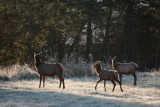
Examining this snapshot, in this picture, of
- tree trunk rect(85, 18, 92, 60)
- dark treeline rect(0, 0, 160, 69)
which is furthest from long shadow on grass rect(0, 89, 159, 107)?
tree trunk rect(85, 18, 92, 60)

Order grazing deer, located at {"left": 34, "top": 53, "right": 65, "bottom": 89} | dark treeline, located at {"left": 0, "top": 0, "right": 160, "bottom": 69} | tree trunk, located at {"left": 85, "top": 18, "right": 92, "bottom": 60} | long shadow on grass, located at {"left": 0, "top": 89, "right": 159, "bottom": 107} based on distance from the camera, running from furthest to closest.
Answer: tree trunk, located at {"left": 85, "top": 18, "right": 92, "bottom": 60} < dark treeline, located at {"left": 0, "top": 0, "right": 160, "bottom": 69} < grazing deer, located at {"left": 34, "top": 53, "right": 65, "bottom": 89} < long shadow on grass, located at {"left": 0, "top": 89, "right": 159, "bottom": 107}

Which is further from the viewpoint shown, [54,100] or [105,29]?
[105,29]

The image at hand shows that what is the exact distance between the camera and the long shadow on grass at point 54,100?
7.00m

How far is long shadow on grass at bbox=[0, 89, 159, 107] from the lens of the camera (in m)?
7.00

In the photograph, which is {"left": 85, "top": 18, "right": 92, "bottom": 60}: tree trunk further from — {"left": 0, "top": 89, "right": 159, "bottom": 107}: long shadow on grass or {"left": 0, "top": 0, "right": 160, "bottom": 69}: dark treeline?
{"left": 0, "top": 89, "right": 159, "bottom": 107}: long shadow on grass

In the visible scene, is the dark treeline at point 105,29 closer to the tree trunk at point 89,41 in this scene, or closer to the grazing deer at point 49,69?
the tree trunk at point 89,41

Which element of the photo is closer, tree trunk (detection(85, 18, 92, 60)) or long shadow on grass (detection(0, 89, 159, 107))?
long shadow on grass (detection(0, 89, 159, 107))

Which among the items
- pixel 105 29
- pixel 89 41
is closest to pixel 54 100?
pixel 89 41

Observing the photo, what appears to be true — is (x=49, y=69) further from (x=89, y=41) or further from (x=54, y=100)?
(x=89, y=41)

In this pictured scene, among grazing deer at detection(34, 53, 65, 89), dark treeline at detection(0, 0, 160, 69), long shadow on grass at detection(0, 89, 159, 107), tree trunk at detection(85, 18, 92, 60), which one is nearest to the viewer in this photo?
long shadow on grass at detection(0, 89, 159, 107)

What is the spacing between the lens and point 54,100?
753cm

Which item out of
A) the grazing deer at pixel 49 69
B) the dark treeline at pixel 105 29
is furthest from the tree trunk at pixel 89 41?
the grazing deer at pixel 49 69

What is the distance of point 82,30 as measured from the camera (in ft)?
81.2

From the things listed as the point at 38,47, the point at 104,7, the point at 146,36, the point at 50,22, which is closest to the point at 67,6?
the point at 50,22
